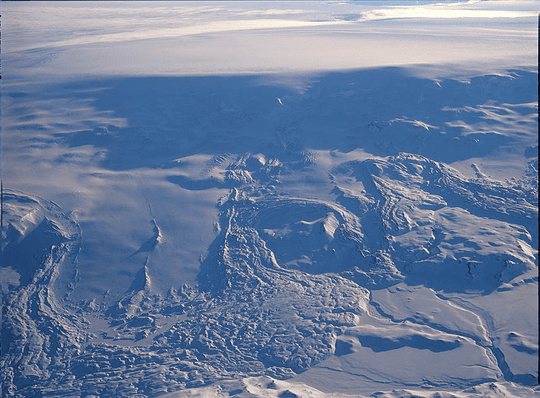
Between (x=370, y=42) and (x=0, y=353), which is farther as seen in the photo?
(x=370, y=42)

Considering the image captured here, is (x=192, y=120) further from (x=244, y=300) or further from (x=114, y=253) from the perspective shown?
(x=244, y=300)

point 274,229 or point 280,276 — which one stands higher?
point 274,229

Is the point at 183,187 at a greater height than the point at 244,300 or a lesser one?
greater

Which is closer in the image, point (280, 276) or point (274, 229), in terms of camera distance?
point (280, 276)

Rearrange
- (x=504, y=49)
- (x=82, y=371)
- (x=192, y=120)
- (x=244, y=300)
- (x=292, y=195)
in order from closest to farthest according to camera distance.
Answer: (x=82, y=371) → (x=244, y=300) → (x=292, y=195) → (x=192, y=120) → (x=504, y=49)

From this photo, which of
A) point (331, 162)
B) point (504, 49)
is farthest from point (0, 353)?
point (504, 49)

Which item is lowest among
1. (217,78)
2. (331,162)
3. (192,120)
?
(331,162)

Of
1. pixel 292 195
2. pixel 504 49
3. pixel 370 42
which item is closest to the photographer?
pixel 292 195
